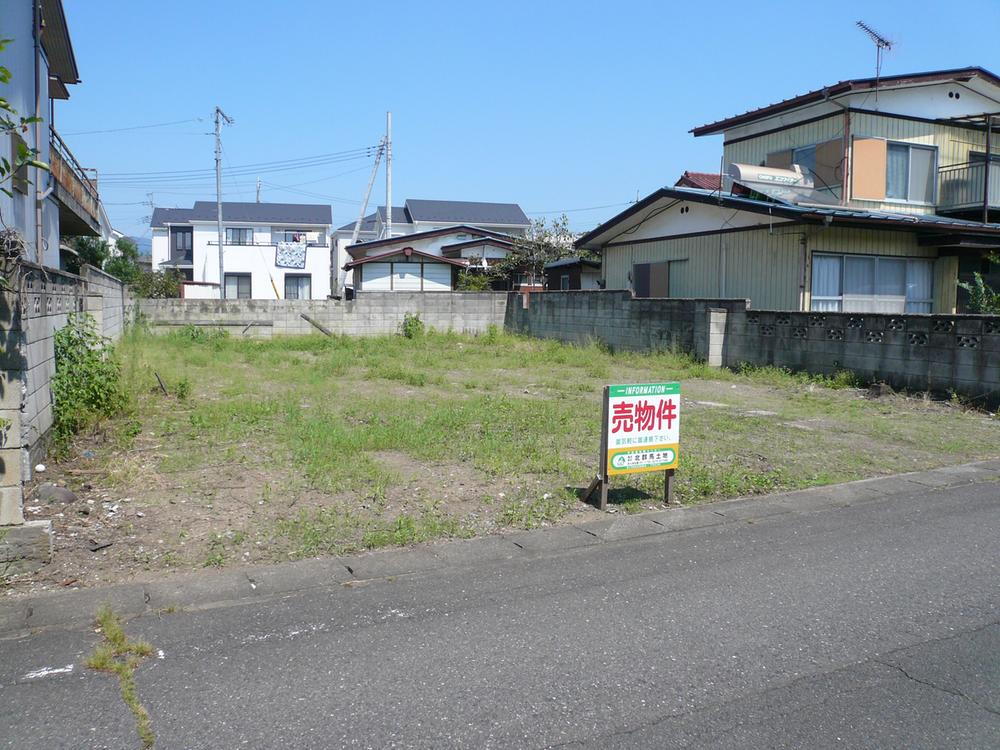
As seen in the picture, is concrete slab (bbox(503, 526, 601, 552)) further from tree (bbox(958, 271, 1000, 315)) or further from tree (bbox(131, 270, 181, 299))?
tree (bbox(131, 270, 181, 299))

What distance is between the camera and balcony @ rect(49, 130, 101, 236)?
14.7 m

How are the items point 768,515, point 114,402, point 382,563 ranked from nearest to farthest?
1. point 382,563
2. point 768,515
3. point 114,402

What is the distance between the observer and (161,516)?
564 centimetres

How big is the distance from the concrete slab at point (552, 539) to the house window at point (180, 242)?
1830 inches

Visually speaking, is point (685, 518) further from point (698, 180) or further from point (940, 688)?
point (698, 180)

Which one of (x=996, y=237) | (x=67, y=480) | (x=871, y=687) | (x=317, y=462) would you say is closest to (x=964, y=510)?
(x=871, y=687)

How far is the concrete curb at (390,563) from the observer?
13.7ft

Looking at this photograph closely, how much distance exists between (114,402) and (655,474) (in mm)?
5855

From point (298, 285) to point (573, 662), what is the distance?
3629 cm

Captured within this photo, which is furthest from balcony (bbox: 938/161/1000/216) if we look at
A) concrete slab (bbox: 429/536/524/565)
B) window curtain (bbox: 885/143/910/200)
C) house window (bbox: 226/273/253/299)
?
house window (bbox: 226/273/253/299)

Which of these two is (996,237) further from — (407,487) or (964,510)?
(407,487)

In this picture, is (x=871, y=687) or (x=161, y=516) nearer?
(x=871, y=687)

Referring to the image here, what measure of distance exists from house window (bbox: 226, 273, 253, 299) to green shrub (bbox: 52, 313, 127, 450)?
2971cm

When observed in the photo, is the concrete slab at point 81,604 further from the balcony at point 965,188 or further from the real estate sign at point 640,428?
the balcony at point 965,188
